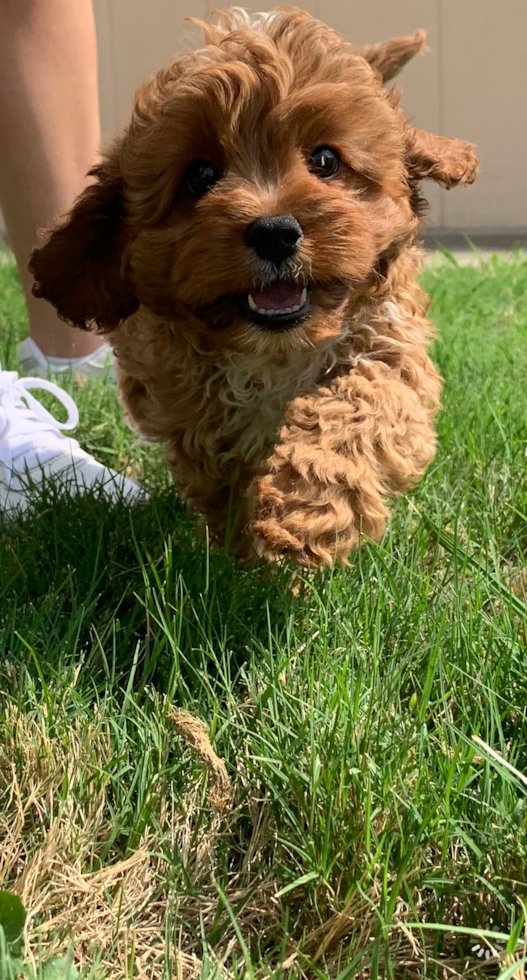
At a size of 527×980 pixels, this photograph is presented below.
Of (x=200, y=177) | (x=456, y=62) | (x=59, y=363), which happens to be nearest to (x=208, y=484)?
(x=200, y=177)

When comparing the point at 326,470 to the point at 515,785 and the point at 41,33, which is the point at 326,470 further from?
the point at 41,33

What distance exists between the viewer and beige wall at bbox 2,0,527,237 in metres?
7.38

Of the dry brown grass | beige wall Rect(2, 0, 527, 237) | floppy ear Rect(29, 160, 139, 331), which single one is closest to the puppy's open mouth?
floppy ear Rect(29, 160, 139, 331)

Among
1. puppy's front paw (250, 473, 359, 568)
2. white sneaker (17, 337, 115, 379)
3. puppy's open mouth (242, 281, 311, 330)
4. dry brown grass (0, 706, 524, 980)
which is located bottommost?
white sneaker (17, 337, 115, 379)

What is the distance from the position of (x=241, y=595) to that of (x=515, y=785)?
0.63m

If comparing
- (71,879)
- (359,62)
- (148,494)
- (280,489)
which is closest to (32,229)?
(148,494)

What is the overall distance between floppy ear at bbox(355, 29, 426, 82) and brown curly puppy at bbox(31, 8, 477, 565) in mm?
331

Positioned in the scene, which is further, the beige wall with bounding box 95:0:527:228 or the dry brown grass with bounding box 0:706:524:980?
the beige wall with bounding box 95:0:527:228

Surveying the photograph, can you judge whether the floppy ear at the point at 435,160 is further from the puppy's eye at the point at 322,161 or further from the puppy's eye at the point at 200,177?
the puppy's eye at the point at 200,177

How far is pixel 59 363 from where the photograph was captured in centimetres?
343

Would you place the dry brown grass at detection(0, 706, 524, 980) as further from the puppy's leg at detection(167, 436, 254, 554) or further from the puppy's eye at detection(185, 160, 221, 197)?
the puppy's eye at detection(185, 160, 221, 197)

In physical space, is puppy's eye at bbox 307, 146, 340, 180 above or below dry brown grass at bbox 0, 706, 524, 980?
above

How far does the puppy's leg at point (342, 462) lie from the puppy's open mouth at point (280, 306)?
17 cm

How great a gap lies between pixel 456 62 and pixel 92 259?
6171 millimetres
